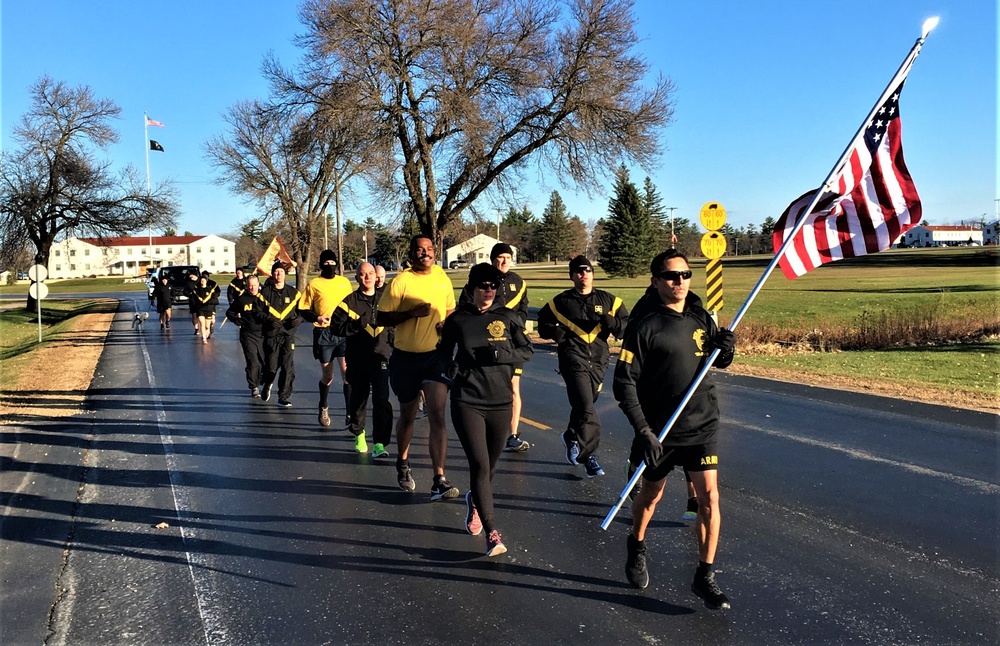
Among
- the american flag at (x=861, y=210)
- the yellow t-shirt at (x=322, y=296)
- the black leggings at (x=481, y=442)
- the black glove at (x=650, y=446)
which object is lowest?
the black leggings at (x=481, y=442)

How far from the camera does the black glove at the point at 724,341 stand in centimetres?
451

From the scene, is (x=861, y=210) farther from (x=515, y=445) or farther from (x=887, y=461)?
(x=515, y=445)

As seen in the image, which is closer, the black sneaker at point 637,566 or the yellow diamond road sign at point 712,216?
the black sneaker at point 637,566

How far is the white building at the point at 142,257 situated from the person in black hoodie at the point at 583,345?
133204 mm

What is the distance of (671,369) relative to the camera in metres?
4.48

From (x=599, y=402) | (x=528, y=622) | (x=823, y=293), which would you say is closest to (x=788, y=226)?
(x=528, y=622)

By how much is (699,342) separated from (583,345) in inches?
105

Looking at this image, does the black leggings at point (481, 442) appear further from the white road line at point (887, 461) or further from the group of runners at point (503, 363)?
the white road line at point (887, 461)

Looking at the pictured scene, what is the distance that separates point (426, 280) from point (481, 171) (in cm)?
1629

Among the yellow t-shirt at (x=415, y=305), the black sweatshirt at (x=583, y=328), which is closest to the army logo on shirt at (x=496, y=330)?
the yellow t-shirt at (x=415, y=305)

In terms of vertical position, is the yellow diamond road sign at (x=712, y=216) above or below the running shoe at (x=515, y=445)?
above

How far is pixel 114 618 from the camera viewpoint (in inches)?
172

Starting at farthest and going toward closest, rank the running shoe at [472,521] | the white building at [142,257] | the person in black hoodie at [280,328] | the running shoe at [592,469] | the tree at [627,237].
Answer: the white building at [142,257] → the tree at [627,237] → the person in black hoodie at [280,328] → the running shoe at [592,469] → the running shoe at [472,521]

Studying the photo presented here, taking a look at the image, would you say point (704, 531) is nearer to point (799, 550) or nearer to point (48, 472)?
point (799, 550)
